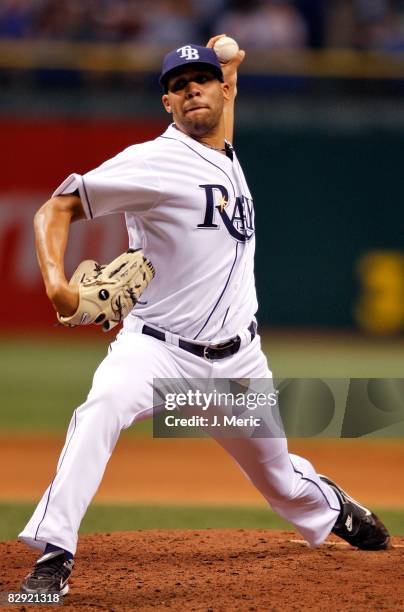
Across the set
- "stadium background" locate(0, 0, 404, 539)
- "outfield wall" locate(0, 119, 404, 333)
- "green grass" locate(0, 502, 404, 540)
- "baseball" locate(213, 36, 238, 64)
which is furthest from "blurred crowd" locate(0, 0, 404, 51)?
"baseball" locate(213, 36, 238, 64)

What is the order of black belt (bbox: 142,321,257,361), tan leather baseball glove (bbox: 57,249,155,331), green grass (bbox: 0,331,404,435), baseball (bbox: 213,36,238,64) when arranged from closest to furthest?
tan leather baseball glove (bbox: 57,249,155,331) → black belt (bbox: 142,321,257,361) → baseball (bbox: 213,36,238,64) → green grass (bbox: 0,331,404,435)

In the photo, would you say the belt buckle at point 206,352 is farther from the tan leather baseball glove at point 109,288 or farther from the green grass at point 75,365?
the green grass at point 75,365

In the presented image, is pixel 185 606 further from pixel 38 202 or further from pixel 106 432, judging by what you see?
pixel 38 202

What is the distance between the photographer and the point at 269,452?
4.49 metres

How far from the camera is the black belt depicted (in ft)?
14.0

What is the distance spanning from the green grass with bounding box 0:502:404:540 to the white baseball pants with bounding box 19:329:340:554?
119 cm

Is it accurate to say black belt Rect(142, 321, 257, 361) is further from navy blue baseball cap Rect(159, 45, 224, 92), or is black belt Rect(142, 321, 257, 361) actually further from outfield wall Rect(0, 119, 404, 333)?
outfield wall Rect(0, 119, 404, 333)

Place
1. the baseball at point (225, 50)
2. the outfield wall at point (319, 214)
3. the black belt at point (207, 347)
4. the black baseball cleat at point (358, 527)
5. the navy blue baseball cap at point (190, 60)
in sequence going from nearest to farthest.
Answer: the black belt at point (207, 347) → the navy blue baseball cap at point (190, 60) → the black baseball cleat at point (358, 527) → the baseball at point (225, 50) → the outfield wall at point (319, 214)

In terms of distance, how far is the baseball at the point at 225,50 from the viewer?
16.3 ft

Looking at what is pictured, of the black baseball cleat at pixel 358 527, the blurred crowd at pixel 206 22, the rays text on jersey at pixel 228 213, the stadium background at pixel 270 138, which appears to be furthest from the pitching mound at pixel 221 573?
the blurred crowd at pixel 206 22

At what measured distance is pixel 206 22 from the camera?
14.4 meters

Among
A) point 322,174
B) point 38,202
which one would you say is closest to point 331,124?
point 322,174

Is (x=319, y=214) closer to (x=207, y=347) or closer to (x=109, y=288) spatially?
(x=207, y=347)

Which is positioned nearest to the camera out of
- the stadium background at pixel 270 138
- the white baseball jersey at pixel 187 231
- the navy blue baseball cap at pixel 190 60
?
the white baseball jersey at pixel 187 231
